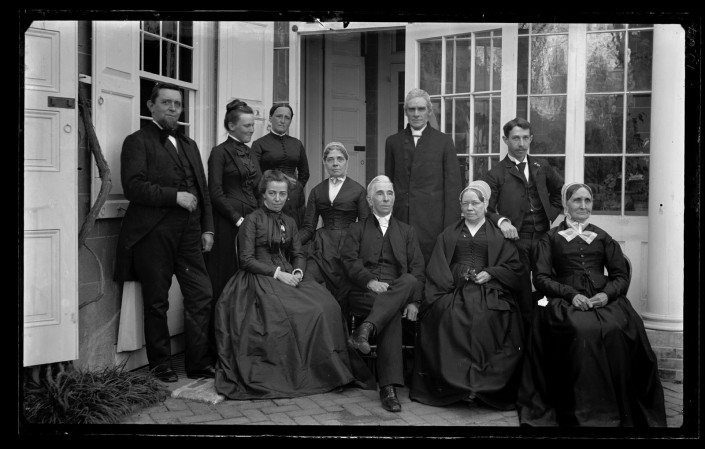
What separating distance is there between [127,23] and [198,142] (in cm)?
113

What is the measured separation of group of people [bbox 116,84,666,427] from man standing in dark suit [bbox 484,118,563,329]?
0.01 m

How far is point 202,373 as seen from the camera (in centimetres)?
509

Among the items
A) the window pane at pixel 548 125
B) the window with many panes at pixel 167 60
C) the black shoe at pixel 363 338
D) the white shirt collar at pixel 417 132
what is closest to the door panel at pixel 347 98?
the window with many panes at pixel 167 60

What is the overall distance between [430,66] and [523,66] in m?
0.77

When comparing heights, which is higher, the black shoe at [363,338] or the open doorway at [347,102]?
the open doorway at [347,102]

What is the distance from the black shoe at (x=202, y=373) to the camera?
5.07m

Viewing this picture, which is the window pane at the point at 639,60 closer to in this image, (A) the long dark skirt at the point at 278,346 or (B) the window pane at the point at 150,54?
(A) the long dark skirt at the point at 278,346

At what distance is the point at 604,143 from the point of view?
17.0ft

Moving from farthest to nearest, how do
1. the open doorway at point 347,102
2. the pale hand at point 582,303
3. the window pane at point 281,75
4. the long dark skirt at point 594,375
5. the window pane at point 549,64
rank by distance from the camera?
1. the open doorway at point 347,102
2. the window pane at point 281,75
3. the window pane at point 549,64
4. the pale hand at point 582,303
5. the long dark skirt at point 594,375

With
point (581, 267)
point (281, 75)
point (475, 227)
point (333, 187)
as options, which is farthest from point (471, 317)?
point (281, 75)

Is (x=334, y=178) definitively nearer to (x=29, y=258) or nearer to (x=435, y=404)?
(x=435, y=404)

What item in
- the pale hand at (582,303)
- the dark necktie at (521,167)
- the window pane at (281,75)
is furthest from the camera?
the window pane at (281,75)

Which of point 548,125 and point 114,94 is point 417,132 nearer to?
point 548,125
